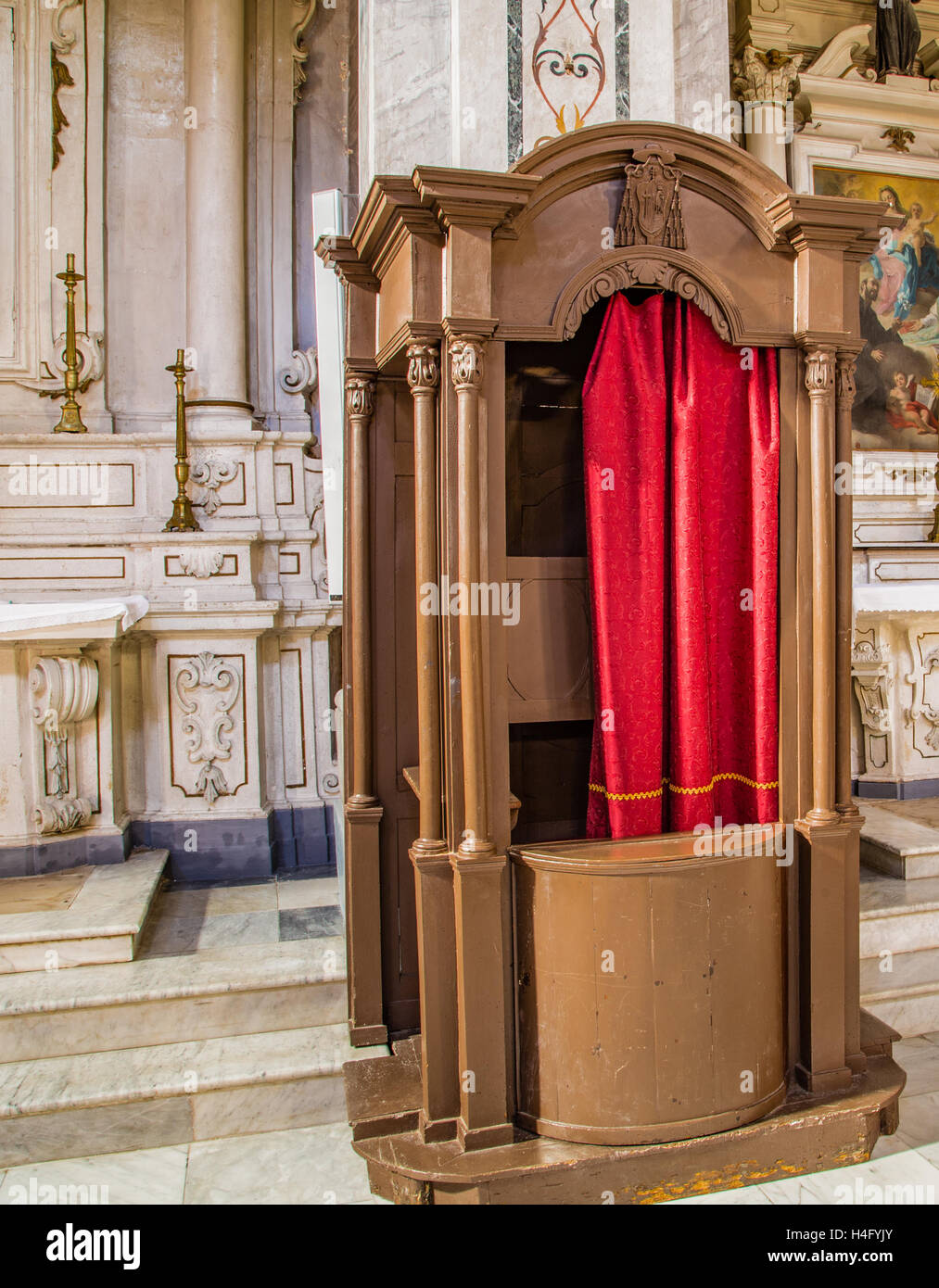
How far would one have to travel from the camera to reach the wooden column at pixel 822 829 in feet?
7.24

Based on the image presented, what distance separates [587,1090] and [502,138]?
263 centimetres

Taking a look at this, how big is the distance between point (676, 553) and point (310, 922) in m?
1.88

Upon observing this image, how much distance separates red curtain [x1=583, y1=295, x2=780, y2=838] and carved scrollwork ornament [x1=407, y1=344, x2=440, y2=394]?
40cm

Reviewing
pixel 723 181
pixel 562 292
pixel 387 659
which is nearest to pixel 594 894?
pixel 387 659

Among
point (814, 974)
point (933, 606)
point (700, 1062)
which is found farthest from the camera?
point (933, 606)

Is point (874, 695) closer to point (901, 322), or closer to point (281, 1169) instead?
point (901, 322)

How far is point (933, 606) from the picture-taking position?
3.89 meters

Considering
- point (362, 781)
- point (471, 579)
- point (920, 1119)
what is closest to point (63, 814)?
point (362, 781)

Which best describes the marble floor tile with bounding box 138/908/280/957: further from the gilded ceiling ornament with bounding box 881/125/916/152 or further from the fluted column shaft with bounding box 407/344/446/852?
the gilded ceiling ornament with bounding box 881/125/916/152

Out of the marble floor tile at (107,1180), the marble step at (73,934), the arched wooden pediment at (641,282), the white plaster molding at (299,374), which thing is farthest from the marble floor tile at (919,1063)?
the white plaster molding at (299,374)

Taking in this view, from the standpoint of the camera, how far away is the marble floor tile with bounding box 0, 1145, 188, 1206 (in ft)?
7.02

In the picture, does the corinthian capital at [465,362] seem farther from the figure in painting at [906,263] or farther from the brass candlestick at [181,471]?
the figure in painting at [906,263]

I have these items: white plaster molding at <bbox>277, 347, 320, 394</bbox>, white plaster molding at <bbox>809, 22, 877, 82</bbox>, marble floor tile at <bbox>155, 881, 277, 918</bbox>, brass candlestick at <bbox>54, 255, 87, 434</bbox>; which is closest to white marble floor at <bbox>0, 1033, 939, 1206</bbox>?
marble floor tile at <bbox>155, 881, 277, 918</bbox>
